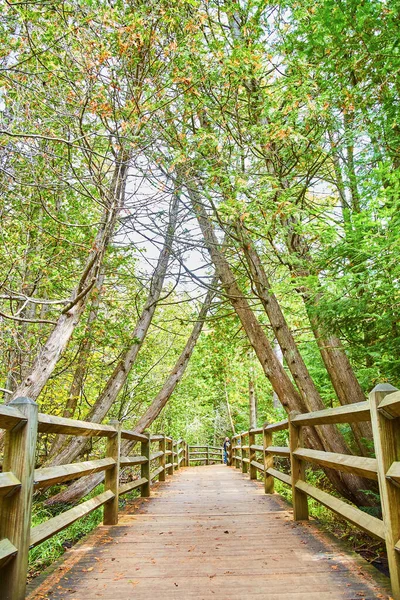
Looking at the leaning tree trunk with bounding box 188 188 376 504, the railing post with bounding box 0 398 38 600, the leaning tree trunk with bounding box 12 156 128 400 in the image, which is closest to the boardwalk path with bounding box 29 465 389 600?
the railing post with bounding box 0 398 38 600

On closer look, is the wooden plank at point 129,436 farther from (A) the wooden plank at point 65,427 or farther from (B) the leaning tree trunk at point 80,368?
(B) the leaning tree trunk at point 80,368

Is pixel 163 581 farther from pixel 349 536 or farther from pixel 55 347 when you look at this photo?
pixel 55 347

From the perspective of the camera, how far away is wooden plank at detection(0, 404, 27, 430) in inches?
84.8

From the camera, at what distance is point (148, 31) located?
5.48 m

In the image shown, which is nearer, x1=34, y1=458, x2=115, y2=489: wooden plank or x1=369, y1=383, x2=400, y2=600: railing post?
x1=369, y1=383, x2=400, y2=600: railing post

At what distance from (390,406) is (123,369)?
22.7 ft

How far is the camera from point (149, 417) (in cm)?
973

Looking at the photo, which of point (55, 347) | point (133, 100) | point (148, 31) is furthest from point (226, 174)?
point (55, 347)

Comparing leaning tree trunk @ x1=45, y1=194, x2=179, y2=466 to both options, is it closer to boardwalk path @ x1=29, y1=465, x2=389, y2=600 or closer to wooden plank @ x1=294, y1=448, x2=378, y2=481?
boardwalk path @ x1=29, y1=465, x2=389, y2=600

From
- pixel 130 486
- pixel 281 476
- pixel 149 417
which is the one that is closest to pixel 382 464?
pixel 281 476

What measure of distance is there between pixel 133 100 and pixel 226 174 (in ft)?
5.12

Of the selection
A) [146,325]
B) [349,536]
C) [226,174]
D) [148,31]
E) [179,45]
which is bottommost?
[349,536]

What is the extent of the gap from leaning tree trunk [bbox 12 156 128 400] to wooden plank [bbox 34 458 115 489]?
7.03 ft

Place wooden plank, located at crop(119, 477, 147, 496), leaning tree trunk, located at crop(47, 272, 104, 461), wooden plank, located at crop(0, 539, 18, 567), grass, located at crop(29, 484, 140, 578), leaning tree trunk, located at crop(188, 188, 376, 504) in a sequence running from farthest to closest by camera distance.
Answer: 1. leaning tree trunk, located at crop(47, 272, 104, 461)
2. leaning tree trunk, located at crop(188, 188, 376, 504)
3. wooden plank, located at crop(119, 477, 147, 496)
4. grass, located at crop(29, 484, 140, 578)
5. wooden plank, located at crop(0, 539, 18, 567)
